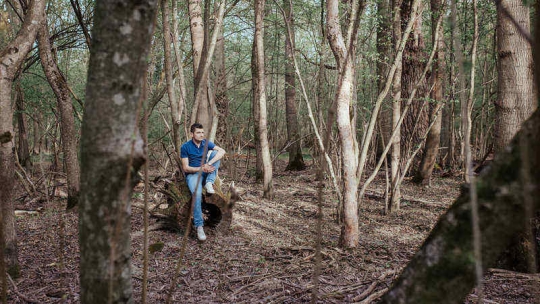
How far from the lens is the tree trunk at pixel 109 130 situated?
4.53ft

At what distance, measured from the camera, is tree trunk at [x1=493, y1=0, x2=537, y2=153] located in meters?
3.90

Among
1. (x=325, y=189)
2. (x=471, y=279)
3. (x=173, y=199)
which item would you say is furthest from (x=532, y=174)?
(x=325, y=189)

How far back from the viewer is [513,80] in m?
3.96

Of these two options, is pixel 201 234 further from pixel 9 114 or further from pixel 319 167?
pixel 9 114

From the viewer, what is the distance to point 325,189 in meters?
9.59

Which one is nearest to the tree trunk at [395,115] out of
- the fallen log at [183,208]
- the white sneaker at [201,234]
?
the fallen log at [183,208]

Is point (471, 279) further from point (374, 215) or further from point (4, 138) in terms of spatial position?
point (374, 215)

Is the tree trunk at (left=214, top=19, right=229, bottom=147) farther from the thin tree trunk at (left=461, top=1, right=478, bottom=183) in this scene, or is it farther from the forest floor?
the thin tree trunk at (left=461, top=1, right=478, bottom=183)

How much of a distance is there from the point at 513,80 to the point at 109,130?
405cm

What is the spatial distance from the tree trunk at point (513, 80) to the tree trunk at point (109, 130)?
3.76 meters

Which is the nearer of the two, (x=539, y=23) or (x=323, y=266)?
(x=539, y=23)

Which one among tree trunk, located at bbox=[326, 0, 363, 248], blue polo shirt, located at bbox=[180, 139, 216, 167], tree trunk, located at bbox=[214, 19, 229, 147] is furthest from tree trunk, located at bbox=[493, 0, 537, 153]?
tree trunk, located at bbox=[214, 19, 229, 147]

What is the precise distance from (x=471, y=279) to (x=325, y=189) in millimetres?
8402

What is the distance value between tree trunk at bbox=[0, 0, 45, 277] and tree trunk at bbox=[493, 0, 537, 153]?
4624 millimetres
